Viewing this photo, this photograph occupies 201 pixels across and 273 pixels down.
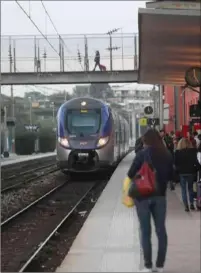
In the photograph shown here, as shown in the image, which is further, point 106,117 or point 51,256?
point 106,117

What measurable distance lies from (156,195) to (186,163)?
499 centimetres

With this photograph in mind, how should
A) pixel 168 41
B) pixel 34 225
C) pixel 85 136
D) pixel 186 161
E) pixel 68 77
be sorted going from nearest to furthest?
1. pixel 186 161
2. pixel 34 225
3. pixel 168 41
4. pixel 85 136
5. pixel 68 77

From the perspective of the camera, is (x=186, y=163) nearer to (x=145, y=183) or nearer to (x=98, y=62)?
(x=145, y=183)


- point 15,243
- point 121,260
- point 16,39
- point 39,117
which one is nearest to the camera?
point 121,260

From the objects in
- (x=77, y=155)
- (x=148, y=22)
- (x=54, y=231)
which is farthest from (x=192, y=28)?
(x=77, y=155)

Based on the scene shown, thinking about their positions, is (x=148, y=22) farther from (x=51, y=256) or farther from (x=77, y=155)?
(x=77, y=155)

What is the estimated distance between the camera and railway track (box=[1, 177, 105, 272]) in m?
8.77

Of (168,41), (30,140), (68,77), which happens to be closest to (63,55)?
(68,77)

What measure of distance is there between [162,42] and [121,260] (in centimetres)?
633

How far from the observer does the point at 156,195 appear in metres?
6.48

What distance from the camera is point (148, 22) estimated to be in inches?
402

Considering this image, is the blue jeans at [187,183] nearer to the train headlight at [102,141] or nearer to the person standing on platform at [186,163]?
the person standing on platform at [186,163]

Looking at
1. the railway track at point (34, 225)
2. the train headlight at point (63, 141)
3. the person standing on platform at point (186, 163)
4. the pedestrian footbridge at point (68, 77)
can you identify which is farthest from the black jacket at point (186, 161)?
the pedestrian footbridge at point (68, 77)

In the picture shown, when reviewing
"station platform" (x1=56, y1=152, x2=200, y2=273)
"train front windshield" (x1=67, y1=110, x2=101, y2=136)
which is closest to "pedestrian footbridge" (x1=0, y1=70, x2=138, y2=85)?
"train front windshield" (x1=67, y1=110, x2=101, y2=136)
